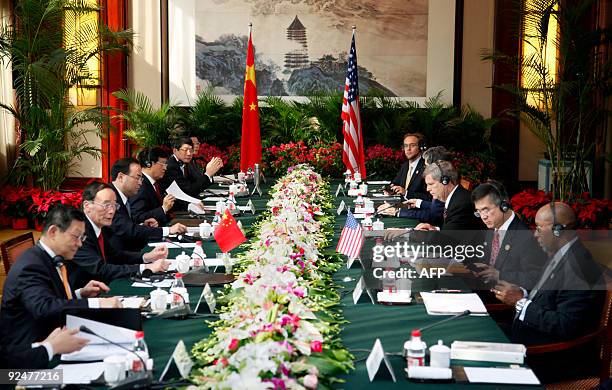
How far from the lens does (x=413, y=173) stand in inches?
338

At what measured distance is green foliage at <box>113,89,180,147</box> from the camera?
39.0ft

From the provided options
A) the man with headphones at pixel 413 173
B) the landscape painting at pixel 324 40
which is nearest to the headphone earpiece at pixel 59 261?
the man with headphones at pixel 413 173

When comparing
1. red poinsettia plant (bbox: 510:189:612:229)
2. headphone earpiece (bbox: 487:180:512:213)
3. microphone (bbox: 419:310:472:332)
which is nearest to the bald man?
microphone (bbox: 419:310:472:332)

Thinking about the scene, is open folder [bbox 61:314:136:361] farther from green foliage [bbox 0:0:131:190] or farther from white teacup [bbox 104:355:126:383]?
green foliage [bbox 0:0:131:190]

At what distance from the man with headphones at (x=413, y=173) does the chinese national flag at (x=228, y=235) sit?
339 cm

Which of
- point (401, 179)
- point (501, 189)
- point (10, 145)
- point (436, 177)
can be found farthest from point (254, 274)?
point (10, 145)

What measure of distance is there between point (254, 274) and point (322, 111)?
8478mm

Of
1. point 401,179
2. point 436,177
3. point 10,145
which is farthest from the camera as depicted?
point 10,145

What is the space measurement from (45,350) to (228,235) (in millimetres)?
2047

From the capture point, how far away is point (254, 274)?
3.88m

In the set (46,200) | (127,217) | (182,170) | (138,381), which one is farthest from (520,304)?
(46,200)

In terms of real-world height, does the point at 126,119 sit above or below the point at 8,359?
above

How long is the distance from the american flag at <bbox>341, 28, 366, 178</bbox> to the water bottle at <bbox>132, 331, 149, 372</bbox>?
6651 mm

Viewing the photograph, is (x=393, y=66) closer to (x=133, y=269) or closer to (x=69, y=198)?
(x=69, y=198)
